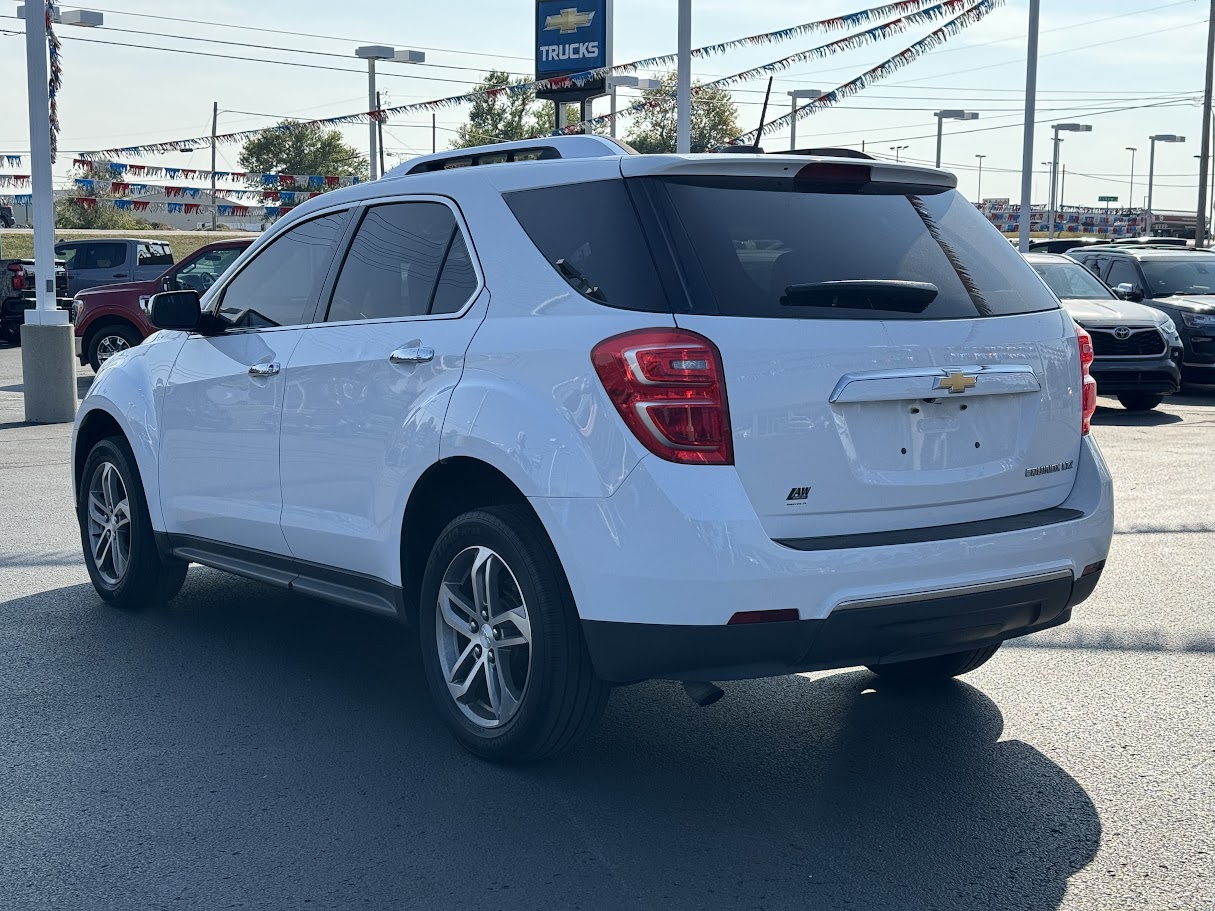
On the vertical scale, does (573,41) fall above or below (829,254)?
above

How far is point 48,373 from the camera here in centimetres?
1443

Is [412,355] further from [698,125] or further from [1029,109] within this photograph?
[698,125]

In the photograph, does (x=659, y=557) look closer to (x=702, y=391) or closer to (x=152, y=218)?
(x=702, y=391)

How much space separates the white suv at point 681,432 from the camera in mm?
3891

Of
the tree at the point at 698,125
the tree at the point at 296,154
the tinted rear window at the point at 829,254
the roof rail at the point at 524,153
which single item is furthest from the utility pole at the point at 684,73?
the tree at the point at 296,154

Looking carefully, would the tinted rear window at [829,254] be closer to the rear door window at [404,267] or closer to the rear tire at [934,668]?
the rear door window at [404,267]

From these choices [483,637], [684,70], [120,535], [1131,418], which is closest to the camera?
[483,637]

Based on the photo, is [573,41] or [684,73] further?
[573,41]

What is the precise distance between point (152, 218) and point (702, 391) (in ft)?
360

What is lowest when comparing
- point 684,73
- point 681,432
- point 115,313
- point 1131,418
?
point 1131,418

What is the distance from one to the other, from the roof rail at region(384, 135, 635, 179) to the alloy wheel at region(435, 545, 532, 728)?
132cm

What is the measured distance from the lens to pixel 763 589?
12.6 feet

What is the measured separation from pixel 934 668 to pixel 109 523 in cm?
377

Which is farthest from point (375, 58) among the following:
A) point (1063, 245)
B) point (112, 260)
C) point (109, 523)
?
point (109, 523)
